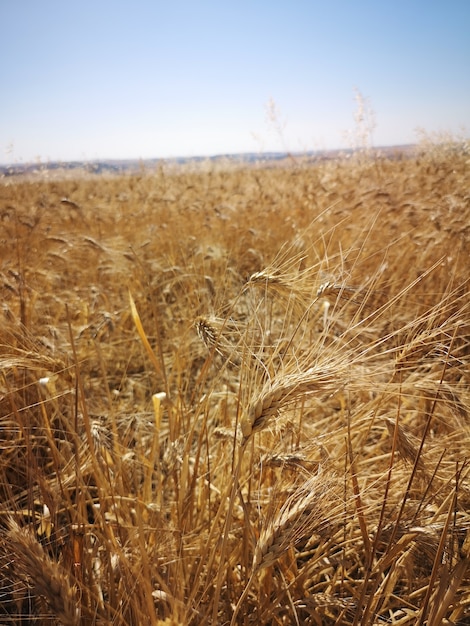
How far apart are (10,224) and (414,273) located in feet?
12.5

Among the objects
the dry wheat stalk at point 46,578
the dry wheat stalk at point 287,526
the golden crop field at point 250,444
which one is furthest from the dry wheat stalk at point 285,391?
the dry wheat stalk at point 46,578

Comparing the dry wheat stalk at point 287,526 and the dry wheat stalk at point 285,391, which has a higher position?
the dry wheat stalk at point 285,391

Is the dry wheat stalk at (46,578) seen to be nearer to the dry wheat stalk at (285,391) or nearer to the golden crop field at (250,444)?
the golden crop field at (250,444)

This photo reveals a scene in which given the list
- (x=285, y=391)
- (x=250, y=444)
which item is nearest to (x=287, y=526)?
(x=285, y=391)

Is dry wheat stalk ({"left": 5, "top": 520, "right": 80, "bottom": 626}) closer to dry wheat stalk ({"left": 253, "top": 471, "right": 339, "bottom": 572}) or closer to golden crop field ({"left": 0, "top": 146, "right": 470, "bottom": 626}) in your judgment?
golden crop field ({"left": 0, "top": 146, "right": 470, "bottom": 626})

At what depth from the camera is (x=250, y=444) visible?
1.25 metres

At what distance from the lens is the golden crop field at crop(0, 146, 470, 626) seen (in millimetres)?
746

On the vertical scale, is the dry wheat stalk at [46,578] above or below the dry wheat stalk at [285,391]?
below

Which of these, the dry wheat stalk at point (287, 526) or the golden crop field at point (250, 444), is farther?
the golden crop field at point (250, 444)

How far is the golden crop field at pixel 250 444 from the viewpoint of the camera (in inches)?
29.4

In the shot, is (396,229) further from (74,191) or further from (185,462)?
(74,191)

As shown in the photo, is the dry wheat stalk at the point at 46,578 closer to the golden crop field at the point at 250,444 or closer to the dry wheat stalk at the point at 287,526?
the golden crop field at the point at 250,444

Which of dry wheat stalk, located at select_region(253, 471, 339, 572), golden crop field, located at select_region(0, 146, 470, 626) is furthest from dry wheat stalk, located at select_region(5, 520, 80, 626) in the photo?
dry wheat stalk, located at select_region(253, 471, 339, 572)

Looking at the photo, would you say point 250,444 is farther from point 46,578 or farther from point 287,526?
point 46,578
